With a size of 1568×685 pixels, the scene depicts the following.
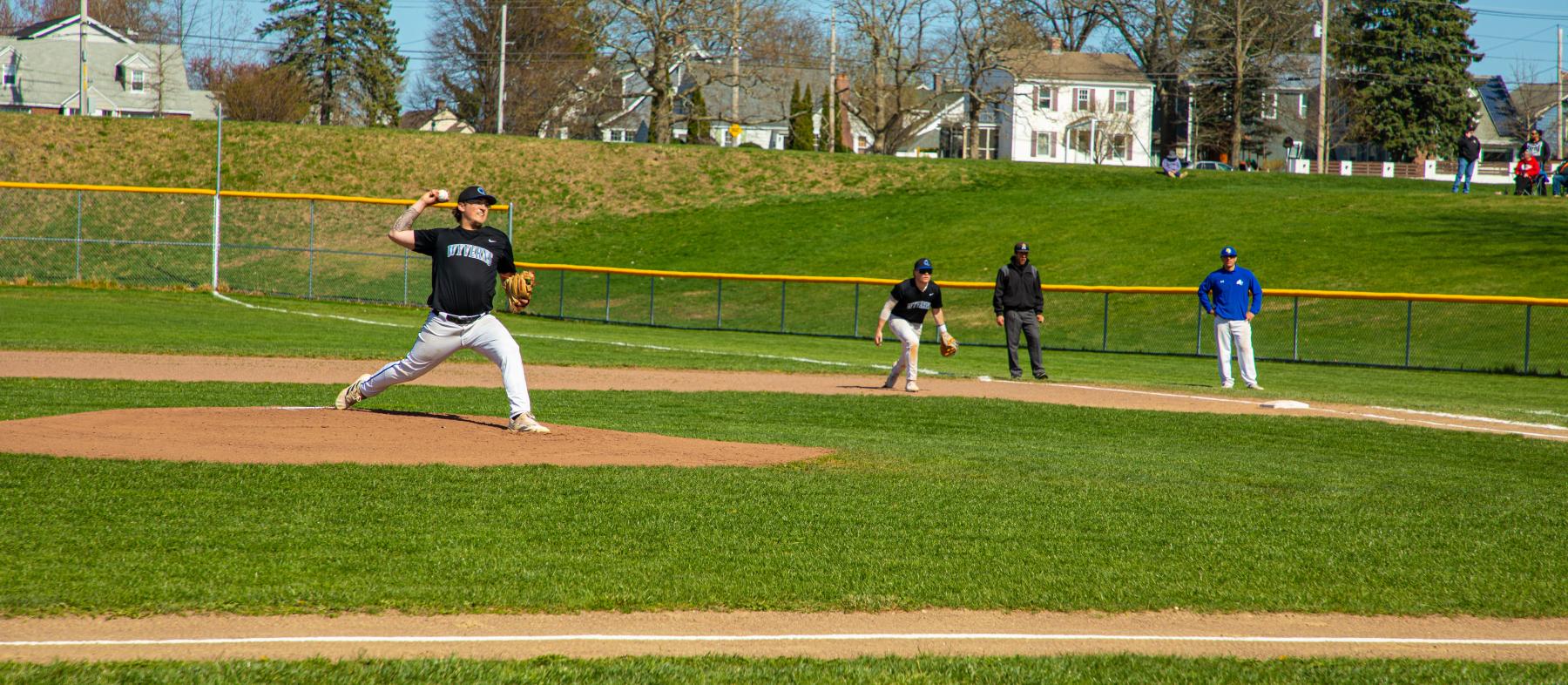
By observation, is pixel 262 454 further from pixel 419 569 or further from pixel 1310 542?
Answer: pixel 1310 542

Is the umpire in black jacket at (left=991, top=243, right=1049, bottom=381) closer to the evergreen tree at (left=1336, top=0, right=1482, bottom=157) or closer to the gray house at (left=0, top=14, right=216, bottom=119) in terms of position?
the evergreen tree at (left=1336, top=0, right=1482, bottom=157)

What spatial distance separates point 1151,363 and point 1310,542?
16.4 meters

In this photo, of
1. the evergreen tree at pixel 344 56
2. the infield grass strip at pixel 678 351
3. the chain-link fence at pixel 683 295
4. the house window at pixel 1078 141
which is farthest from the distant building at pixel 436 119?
the infield grass strip at pixel 678 351

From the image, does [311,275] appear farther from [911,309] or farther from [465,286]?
[465,286]

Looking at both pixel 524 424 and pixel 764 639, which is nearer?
pixel 764 639

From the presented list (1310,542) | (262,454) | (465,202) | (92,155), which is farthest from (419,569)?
(92,155)

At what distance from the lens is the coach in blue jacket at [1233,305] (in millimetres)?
16250

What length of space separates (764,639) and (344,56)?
68626 millimetres

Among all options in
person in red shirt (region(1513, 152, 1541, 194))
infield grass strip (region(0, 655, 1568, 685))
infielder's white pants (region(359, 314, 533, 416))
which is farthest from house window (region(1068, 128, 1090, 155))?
infield grass strip (region(0, 655, 1568, 685))

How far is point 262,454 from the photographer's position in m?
8.37

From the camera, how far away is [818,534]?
6617 mm

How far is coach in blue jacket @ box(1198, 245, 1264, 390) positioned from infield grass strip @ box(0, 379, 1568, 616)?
601cm

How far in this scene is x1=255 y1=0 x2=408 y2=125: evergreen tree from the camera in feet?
216

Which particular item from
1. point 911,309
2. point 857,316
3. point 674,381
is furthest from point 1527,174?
point 674,381
